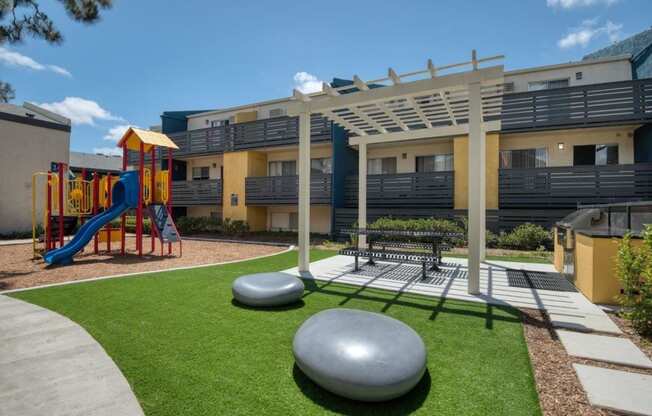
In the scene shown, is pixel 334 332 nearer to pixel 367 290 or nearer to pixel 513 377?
pixel 513 377

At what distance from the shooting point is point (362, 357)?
106 inches

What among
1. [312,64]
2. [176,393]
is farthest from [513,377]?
[312,64]

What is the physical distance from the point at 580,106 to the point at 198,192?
1993cm

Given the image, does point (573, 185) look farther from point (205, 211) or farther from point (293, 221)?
point (205, 211)

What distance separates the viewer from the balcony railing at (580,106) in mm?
11953

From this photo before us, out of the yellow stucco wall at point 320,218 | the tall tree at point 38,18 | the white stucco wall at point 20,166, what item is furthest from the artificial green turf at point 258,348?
the white stucco wall at point 20,166

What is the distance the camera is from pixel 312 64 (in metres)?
11.9

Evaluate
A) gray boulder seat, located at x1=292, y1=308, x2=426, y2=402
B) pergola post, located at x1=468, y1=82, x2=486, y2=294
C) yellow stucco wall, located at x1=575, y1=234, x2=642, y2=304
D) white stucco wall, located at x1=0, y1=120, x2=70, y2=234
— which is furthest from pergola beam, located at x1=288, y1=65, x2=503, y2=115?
white stucco wall, located at x1=0, y1=120, x2=70, y2=234

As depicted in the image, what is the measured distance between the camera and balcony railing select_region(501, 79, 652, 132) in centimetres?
1195

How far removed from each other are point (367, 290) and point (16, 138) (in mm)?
21313

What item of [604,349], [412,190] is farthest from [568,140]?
[604,349]

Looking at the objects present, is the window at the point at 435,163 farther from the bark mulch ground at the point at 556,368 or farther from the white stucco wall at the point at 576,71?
the bark mulch ground at the point at 556,368

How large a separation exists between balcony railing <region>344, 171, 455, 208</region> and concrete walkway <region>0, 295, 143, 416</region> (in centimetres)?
1299

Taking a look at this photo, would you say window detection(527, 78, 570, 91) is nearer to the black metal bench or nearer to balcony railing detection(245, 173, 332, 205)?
balcony railing detection(245, 173, 332, 205)
